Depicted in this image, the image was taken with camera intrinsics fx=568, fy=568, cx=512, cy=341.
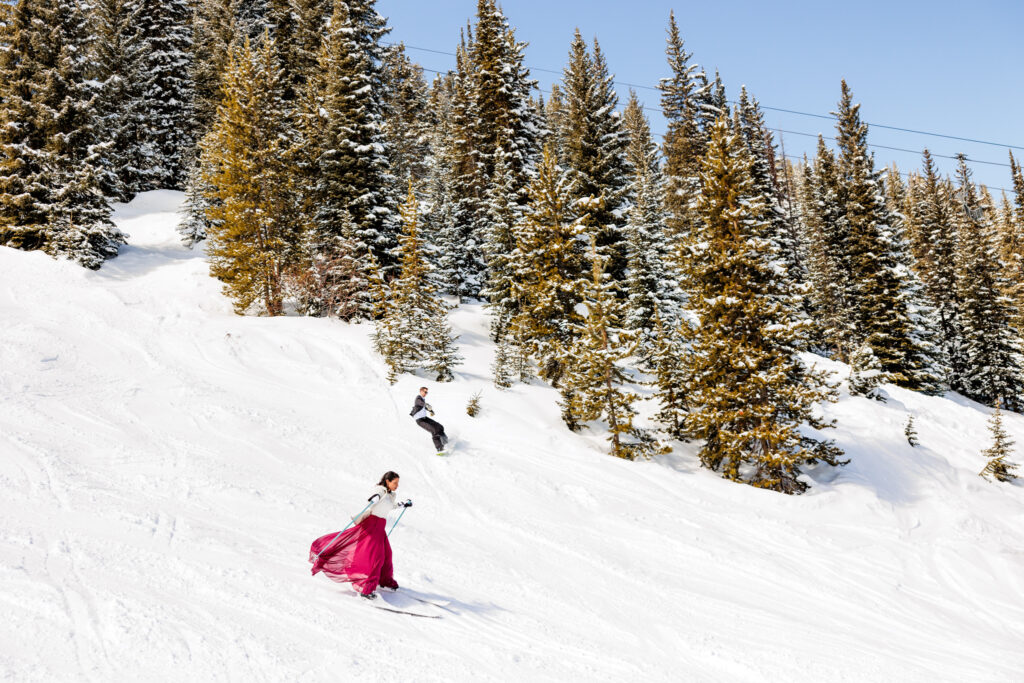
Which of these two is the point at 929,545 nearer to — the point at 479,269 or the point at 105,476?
the point at 105,476

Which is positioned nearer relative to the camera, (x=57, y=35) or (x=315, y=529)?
(x=315, y=529)

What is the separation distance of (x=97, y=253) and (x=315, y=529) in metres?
21.6

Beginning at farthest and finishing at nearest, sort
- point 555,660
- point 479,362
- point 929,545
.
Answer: point 479,362
point 929,545
point 555,660

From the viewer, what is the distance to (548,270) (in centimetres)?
2191

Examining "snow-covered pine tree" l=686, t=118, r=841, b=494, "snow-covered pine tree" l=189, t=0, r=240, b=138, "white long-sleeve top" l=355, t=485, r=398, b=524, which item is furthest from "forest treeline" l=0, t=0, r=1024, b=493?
"white long-sleeve top" l=355, t=485, r=398, b=524

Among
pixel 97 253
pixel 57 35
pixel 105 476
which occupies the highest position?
pixel 57 35

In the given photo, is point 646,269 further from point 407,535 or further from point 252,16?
point 252,16

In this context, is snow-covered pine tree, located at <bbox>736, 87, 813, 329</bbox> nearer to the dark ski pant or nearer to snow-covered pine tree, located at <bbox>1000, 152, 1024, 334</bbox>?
snow-covered pine tree, located at <bbox>1000, 152, 1024, 334</bbox>

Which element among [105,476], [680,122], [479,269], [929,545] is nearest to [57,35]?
[479,269]

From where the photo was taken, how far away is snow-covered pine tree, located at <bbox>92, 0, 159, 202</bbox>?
35.3m

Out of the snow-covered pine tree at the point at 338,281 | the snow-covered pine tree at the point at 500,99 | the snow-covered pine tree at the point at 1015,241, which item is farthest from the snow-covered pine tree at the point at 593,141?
the snow-covered pine tree at the point at 1015,241

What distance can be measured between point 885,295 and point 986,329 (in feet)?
43.2

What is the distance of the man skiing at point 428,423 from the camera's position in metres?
14.2

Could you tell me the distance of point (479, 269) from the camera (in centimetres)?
3142
